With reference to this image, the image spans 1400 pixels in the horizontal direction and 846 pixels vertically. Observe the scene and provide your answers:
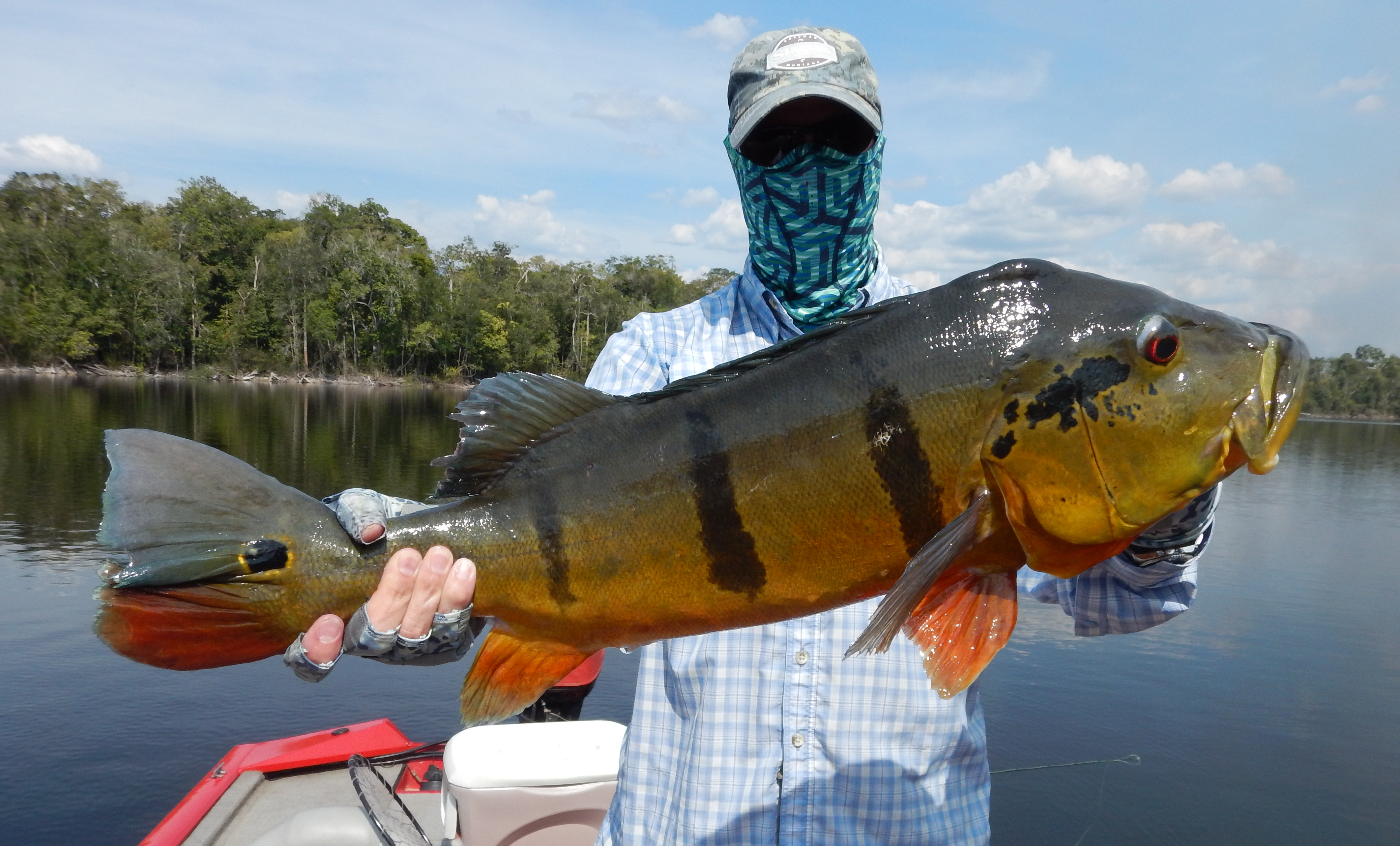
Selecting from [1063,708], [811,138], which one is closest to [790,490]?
[811,138]

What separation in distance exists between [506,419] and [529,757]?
10.1ft

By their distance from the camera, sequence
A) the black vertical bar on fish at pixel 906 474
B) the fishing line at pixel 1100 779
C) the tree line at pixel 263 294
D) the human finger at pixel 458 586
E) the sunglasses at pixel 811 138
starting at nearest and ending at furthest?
the black vertical bar on fish at pixel 906 474
the human finger at pixel 458 586
the sunglasses at pixel 811 138
the fishing line at pixel 1100 779
the tree line at pixel 263 294

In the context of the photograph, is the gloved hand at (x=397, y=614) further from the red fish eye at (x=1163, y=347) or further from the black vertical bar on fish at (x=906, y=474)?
the red fish eye at (x=1163, y=347)

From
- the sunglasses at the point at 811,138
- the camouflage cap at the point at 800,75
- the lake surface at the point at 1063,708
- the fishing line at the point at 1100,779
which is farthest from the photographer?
the fishing line at the point at 1100,779

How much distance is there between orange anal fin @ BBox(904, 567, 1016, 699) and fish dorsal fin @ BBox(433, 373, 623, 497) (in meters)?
1.00

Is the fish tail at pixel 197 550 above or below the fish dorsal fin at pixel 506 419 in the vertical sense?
below

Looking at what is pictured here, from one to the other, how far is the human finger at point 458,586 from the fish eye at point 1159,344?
1.71m

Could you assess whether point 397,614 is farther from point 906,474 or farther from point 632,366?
point 906,474

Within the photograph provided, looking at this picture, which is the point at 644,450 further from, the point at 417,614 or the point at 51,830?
the point at 51,830

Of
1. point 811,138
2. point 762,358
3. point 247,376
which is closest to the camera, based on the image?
point 762,358

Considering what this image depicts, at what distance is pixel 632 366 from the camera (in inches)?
121

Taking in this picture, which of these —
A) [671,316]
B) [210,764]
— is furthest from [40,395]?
[671,316]

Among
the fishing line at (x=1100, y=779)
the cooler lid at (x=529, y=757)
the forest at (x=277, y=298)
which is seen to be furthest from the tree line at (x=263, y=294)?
the cooler lid at (x=529, y=757)

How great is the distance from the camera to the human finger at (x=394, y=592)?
2.26 m
